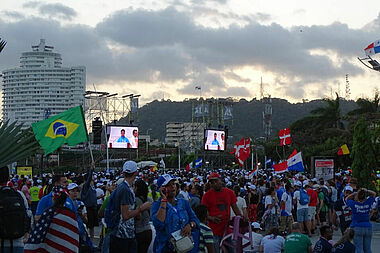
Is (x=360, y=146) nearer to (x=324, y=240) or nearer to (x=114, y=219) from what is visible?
(x=324, y=240)

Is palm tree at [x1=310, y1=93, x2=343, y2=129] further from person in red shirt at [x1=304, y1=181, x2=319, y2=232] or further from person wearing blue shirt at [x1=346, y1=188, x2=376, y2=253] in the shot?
person wearing blue shirt at [x1=346, y1=188, x2=376, y2=253]

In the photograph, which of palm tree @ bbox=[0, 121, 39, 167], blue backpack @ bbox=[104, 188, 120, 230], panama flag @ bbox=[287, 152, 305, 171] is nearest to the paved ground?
panama flag @ bbox=[287, 152, 305, 171]

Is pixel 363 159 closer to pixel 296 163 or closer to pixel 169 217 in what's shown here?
pixel 296 163

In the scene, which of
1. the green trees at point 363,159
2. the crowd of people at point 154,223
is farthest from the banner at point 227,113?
the crowd of people at point 154,223

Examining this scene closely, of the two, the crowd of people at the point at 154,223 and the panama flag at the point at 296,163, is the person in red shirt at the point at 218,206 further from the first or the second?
the panama flag at the point at 296,163

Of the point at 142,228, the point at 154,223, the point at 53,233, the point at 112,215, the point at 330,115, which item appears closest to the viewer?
the point at 53,233

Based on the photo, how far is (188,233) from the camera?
7.54 m

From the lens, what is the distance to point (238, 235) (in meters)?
9.41

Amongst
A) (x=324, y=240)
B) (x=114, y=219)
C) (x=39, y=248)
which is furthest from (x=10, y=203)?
(x=324, y=240)

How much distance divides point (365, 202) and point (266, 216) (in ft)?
16.2

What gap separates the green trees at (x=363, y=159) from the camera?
80.0ft

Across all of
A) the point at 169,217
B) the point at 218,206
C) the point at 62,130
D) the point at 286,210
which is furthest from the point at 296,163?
the point at 169,217

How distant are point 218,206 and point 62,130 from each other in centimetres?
364

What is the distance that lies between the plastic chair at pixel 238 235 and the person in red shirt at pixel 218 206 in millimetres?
90
